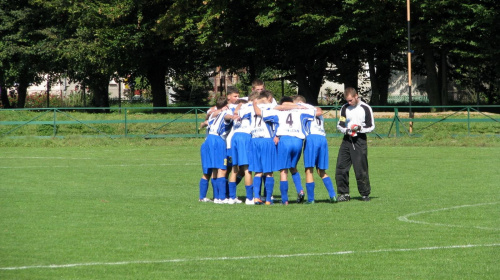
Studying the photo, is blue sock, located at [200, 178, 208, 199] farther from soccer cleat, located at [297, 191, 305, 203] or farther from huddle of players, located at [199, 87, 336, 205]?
soccer cleat, located at [297, 191, 305, 203]

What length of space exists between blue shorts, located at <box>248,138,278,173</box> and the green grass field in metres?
0.69

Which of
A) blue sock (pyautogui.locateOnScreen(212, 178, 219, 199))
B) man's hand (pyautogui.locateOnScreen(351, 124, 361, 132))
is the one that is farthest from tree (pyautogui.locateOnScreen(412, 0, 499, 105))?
blue sock (pyautogui.locateOnScreen(212, 178, 219, 199))

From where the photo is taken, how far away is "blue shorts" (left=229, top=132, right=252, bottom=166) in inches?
561

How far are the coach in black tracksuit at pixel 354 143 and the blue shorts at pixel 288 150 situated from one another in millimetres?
1042

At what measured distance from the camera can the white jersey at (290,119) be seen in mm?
14023

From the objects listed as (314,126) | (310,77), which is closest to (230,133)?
(314,126)

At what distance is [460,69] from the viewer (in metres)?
54.7

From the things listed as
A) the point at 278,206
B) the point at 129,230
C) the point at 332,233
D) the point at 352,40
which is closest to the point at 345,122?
the point at 278,206

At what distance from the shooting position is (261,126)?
14086 millimetres

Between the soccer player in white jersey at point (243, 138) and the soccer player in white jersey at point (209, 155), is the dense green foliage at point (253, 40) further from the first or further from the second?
the soccer player in white jersey at point (243, 138)

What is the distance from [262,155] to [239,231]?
3111mm

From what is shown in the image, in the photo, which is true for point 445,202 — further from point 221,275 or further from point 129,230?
point 221,275

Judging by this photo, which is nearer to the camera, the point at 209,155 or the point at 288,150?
the point at 288,150

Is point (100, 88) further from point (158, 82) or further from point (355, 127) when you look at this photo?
point (355, 127)
